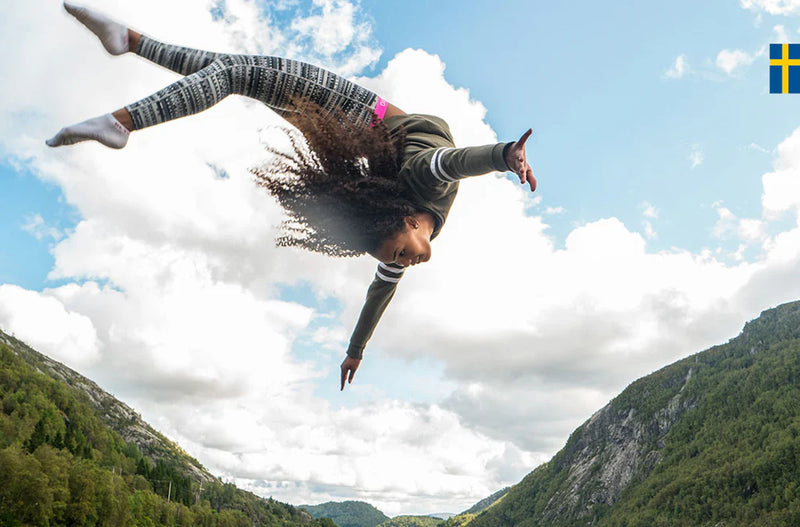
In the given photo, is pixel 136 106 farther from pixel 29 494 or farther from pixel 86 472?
pixel 86 472

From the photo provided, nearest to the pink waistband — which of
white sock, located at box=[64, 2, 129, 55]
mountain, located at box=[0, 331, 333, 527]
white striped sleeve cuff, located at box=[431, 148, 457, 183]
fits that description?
white striped sleeve cuff, located at box=[431, 148, 457, 183]

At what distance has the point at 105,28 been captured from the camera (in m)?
3.16

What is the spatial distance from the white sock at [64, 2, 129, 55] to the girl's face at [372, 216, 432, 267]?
1824 millimetres

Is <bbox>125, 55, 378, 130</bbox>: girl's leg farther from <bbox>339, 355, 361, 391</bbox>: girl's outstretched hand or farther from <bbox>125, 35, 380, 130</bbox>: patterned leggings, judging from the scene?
<bbox>339, 355, 361, 391</bbox>: girl's outstretched hand

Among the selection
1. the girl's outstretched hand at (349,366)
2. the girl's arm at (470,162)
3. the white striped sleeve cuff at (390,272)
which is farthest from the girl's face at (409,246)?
the girl's outstretched hand at (349,366)

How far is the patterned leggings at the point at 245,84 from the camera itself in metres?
2.89

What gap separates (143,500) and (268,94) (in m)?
99.5

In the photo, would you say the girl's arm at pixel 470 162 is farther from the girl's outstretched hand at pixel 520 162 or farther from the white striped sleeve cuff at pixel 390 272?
the white striped sleeve cuff at pixel 390 272

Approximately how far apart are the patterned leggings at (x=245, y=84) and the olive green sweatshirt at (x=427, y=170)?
32 centimetres

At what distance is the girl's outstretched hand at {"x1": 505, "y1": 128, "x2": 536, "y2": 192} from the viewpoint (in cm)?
254

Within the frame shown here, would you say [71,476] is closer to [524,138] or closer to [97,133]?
[97,133]

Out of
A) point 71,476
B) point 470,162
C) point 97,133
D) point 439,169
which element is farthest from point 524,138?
point 71,476

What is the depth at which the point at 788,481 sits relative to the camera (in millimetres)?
168875

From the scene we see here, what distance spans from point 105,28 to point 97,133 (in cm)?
97
